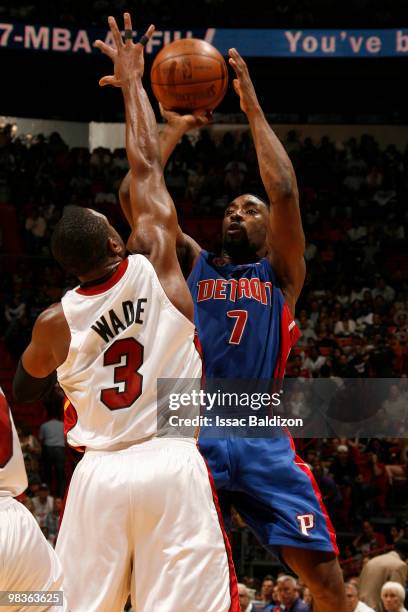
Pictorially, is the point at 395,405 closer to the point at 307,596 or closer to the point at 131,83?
the point at 307,596

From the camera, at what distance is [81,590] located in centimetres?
325

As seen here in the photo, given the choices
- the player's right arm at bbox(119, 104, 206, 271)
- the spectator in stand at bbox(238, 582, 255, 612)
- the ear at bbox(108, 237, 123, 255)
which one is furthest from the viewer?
the spectator in stand at bbox(238, 582, 255, 612)

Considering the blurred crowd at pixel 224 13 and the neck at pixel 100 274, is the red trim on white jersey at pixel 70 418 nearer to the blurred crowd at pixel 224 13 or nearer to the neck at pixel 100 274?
the neck at pixel 100 274

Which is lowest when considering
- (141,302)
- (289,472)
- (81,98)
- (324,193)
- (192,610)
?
(192,610)

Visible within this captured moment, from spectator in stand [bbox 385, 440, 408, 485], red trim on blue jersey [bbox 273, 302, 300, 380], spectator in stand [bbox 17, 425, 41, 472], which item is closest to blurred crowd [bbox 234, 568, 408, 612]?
spectator in stand [bbox 385, 440, 408, 485]

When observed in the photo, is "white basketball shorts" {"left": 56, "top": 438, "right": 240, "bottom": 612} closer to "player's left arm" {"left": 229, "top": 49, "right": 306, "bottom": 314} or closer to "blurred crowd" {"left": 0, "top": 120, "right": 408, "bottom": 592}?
"player's left arm" {"left": 229, "top": 49, "right": 306, "bottom": 314}

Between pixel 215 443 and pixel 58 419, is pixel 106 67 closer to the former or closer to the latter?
pixel 58 419

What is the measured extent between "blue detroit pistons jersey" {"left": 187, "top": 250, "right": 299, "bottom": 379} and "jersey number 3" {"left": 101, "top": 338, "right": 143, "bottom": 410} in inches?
43.7

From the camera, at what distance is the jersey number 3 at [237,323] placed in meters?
4.42

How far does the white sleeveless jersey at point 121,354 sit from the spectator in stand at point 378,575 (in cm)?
513

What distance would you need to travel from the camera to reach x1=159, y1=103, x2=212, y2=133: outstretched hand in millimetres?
4395

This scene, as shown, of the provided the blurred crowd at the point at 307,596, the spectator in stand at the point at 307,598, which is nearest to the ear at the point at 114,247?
the blurred crowd at the point at 307,596

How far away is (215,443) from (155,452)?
102 centimetres

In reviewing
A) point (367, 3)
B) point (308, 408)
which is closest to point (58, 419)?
point (308, 408)
